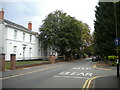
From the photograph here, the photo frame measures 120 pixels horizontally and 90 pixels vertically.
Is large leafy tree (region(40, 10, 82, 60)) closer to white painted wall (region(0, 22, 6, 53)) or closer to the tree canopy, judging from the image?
the tree canopy

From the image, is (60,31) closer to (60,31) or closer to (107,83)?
(60,31)

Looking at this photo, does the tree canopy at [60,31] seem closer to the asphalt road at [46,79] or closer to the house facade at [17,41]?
the house facade at [17,41]

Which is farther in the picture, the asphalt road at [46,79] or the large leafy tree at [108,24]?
the large leafy tree at [108,24]

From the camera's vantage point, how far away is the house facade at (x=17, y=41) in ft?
85.7

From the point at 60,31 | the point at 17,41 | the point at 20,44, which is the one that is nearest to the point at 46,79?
the point at 17,41

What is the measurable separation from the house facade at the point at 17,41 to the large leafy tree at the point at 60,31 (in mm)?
3315

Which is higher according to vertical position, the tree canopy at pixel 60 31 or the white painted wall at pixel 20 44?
the tree canopy at pixel 60 31

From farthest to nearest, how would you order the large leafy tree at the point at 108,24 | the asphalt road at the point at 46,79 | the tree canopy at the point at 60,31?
the tree canopy at the point at 60,31 < the large leafy tree at the point at 108,24 < the asphalt road at the point at 46,79

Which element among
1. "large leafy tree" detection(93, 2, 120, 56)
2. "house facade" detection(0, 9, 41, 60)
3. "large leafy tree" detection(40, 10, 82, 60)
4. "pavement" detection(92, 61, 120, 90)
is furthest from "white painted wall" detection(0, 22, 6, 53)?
"pavement" detection(92, 61, 120, 90)

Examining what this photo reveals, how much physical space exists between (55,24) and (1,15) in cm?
1539

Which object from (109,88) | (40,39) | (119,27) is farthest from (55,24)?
(109,88)

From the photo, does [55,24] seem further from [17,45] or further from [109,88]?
[109,88]

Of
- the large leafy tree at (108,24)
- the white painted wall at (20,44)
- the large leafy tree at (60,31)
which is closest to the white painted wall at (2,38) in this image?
the white painted wall at (20,44)

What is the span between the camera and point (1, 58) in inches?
597
